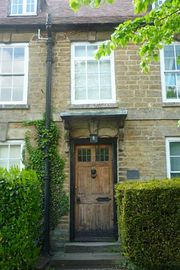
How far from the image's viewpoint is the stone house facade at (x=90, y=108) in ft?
29.2

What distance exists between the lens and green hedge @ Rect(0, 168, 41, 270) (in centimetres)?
587

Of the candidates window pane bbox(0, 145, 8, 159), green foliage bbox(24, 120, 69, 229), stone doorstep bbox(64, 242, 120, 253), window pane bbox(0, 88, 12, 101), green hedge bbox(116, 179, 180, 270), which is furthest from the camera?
window pane bbox(0, 88, 12, 101)

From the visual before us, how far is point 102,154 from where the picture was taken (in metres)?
9.21

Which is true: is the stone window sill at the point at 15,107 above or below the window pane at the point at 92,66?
below

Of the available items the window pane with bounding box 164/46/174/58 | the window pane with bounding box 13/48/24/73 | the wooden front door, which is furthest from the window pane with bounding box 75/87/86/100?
the window pane with bounding box 164/46/174/58

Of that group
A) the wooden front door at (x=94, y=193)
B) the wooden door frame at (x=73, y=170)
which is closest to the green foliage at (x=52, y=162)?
the wooden door frame at (x=73, y=170)

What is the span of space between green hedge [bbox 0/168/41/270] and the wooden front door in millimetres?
2585

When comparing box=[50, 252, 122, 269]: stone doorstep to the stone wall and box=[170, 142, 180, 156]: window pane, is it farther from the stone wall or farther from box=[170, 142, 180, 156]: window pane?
box=[170, 142, 180, 156]: window pane

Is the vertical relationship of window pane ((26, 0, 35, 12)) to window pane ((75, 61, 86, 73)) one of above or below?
above

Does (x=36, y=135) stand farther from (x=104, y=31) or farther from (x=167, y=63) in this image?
(x=167, y=63)

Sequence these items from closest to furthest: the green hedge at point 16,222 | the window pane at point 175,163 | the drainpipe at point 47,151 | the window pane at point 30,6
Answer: the green hedge at point 16,222, the drainpipe at point 47,151, the window pane at point 175,163, the window pane at point 30,6

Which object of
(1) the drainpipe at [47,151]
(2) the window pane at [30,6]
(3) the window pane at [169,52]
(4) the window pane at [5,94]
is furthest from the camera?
(2) the window pane at [30,6]

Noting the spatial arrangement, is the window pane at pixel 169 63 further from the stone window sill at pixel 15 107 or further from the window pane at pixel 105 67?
the stone window sill at pixel 15 107

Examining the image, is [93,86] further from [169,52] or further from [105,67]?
[169,52]
